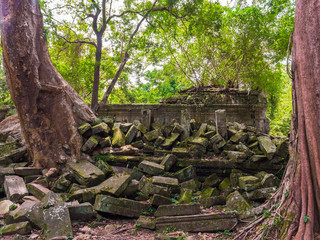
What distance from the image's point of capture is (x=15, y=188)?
420cm

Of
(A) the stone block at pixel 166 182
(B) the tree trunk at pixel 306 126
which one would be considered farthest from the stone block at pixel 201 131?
(B) the tree trunk at pixel 306 126

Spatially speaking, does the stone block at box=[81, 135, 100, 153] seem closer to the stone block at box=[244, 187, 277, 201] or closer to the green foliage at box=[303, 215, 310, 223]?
the stone block at box=[244, 187, 277, 201]

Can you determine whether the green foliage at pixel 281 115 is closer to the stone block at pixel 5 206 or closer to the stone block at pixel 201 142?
the stone block at pixel 201 142

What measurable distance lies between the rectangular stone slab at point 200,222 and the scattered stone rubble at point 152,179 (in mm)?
13

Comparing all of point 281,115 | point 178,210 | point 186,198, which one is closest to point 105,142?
point 186,198

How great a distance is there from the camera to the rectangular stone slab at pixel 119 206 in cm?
338

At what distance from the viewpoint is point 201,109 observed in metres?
7.29

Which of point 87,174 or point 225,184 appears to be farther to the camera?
point 225,184

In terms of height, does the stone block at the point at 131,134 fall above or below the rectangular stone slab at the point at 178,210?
above

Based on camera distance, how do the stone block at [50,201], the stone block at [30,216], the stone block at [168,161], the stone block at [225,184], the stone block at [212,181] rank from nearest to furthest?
the stone block at [30,216] → the stone block at [50,201] → the stone block at [225,184] → the stone block at [212,181] → the stone block at [168,161]

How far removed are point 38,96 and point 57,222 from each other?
3.33m

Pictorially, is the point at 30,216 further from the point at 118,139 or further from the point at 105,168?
the point at 118,139

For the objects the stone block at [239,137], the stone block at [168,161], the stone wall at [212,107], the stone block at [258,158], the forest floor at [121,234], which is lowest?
the forest floor at [121,234]

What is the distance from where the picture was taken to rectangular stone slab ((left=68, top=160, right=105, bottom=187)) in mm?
4156
